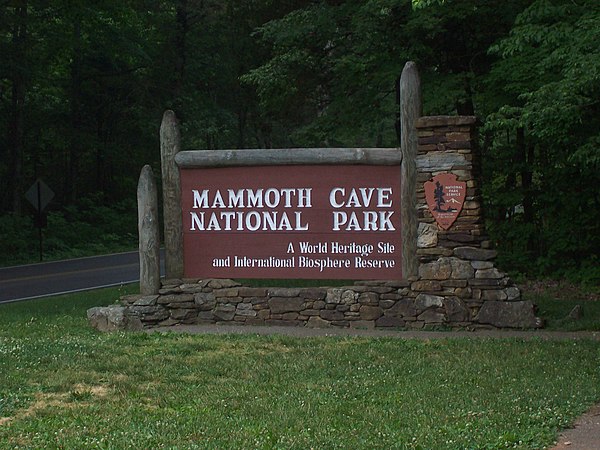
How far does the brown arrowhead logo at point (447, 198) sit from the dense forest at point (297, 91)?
73.6 inches

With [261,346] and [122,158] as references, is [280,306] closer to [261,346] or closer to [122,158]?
[261,346]

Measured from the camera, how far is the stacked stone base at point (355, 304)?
1291 cm

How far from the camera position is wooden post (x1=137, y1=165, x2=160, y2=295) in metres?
13.9

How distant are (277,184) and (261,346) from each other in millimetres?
2936

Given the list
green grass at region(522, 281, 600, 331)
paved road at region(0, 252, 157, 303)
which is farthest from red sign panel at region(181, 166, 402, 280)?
paved road at region(0, 252, 157, 303)

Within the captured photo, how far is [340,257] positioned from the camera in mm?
13461

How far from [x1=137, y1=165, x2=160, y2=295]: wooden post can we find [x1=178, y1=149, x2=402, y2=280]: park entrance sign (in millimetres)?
414

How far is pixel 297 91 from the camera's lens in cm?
2203

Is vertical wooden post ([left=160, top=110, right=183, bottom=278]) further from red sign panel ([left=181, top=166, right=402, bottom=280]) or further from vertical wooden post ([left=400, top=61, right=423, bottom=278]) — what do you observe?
vertical wooden post ([left=400, top=61, right=423, bottom=278])

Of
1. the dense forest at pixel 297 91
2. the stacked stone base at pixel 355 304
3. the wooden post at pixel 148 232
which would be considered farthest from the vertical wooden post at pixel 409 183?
the wooden post at pixel 148 232

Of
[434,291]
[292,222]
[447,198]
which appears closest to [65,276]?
[292,222]

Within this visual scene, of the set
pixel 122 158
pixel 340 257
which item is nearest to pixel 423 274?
pixel 340 257

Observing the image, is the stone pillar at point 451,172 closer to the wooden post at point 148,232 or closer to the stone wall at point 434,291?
the stone wall at point 434,291

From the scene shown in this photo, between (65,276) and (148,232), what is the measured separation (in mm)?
10180
